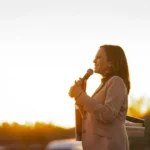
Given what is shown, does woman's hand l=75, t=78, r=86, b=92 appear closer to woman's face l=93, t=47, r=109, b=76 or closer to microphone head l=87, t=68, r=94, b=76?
microphone head l=87, t=68, r=94, b=76

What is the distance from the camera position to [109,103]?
4598 mm

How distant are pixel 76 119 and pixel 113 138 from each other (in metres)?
0.34

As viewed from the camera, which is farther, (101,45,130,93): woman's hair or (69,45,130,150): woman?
(101,45,130,93): woman's hair

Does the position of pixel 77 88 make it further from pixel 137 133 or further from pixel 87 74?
pixel 137 133

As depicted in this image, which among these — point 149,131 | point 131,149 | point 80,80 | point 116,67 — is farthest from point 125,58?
point 149,131

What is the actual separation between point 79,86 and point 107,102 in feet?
0.78

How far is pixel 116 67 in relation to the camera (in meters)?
4.81

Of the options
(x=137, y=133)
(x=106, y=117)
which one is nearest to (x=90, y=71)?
(x=106, y=117)

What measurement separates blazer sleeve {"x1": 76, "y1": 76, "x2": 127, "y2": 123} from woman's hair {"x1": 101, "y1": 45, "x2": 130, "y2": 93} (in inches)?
4.1

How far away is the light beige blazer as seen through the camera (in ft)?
15.0

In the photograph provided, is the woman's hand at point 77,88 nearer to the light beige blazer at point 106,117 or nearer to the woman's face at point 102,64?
the light beige blazer at point 106,117

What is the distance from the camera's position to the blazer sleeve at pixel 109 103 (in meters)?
4.54

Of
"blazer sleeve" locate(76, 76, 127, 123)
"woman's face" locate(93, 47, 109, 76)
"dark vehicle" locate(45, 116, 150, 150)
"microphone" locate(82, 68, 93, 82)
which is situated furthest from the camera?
"dark vehicle" locate(45, 116, 150, 150)

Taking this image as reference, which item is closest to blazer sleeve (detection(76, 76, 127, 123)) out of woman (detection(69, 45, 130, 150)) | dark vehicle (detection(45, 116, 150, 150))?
woman (detection(69, 45, 130, 150))
